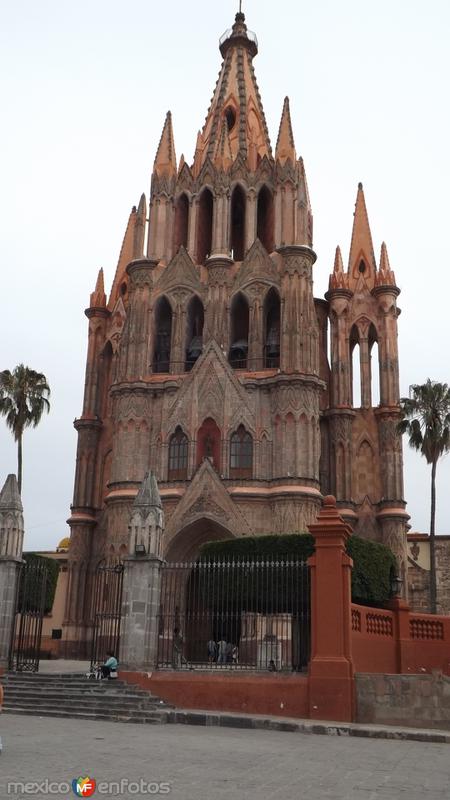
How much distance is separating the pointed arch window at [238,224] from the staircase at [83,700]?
2782 cm

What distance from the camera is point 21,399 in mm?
38031

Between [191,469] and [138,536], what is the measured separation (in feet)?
55.6

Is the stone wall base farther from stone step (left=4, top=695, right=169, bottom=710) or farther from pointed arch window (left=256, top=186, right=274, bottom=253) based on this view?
pointed arch window (left=256, top=186, right=274, bottom=253)

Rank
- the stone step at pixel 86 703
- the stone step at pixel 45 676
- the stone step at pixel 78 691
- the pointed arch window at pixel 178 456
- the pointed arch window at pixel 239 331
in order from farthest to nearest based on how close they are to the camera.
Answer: the pointed arch window at pixel 239 331 → the pointed arch window at pixel 178 456 → the stone step at pixel 45 676 → the stone step at pixel 78 691 → the stone step at pixel 86 703

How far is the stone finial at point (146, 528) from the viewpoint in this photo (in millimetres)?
18391

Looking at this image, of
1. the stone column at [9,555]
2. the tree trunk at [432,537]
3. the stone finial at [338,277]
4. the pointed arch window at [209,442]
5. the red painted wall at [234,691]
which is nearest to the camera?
the red painted wall at [234,691]

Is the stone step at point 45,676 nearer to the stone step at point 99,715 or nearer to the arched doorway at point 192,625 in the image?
the stone step at point 99,715

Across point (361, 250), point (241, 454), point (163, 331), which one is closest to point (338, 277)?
point (361, 250)

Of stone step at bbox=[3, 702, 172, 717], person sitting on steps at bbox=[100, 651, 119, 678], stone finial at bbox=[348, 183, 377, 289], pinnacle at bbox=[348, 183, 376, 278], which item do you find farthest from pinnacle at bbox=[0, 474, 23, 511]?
pinnacle at bbox=[348, 183, 376, 278]

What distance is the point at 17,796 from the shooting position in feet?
25.0

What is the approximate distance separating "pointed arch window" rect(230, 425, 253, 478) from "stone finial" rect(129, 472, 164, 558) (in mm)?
16464

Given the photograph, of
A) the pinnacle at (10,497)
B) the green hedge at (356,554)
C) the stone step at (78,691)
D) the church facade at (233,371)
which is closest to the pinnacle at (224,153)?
the church facade at (233,371)

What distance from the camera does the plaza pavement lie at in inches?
331

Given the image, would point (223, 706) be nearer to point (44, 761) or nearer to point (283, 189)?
point (44, 761)
